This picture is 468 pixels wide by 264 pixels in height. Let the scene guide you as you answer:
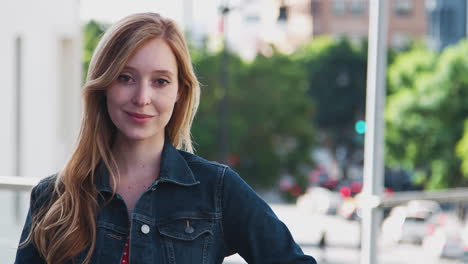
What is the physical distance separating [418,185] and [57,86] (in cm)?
5264

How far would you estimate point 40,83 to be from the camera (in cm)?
1103

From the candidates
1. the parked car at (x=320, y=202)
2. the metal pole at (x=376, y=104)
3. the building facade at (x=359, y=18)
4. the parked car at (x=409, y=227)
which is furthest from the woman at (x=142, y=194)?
the building facade at (x=359, y=18)

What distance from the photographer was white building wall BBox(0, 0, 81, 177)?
962 centimetres

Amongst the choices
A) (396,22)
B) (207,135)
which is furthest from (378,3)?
(396,22)

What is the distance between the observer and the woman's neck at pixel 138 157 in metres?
1.75

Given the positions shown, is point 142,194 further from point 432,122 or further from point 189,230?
point 432,122

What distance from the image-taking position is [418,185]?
62.3 metres

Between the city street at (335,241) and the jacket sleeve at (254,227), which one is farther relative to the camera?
the city street at (335,241)

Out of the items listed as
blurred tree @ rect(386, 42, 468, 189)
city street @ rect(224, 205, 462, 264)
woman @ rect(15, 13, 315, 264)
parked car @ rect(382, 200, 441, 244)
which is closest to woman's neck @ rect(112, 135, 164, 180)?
woman @ rect(15, 13, 315, 264)

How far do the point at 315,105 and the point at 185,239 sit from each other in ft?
197

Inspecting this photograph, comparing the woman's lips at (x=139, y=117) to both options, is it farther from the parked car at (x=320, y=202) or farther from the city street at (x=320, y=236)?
the parked car at (x=320, y=202)

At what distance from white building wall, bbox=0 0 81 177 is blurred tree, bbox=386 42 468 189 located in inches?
1698

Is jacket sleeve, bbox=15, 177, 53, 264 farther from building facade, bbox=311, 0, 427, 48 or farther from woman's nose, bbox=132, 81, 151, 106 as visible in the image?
building facade, bbox=311, 0, 427, 48

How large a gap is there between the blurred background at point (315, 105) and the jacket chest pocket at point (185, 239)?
31.1ft
